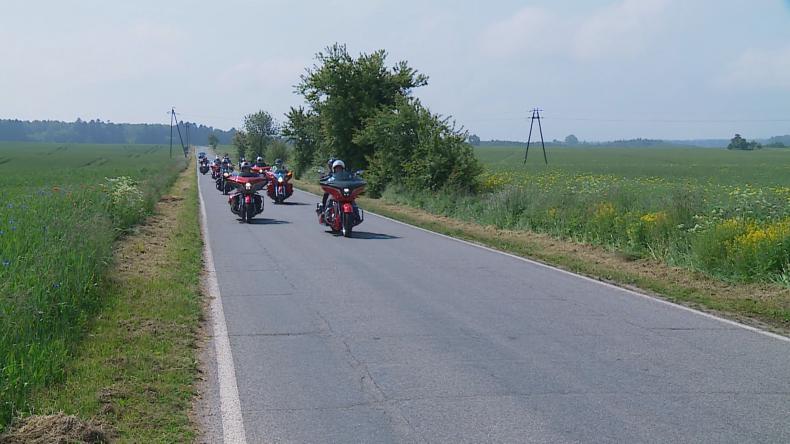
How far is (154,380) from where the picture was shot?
6566 mm

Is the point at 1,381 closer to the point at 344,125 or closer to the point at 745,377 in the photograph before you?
the point at 745,377

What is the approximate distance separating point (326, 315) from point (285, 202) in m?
22.7

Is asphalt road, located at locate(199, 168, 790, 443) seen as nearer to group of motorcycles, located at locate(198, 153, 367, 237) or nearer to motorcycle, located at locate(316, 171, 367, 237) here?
motorcycle, located at locate(316, 171, 367, 237)

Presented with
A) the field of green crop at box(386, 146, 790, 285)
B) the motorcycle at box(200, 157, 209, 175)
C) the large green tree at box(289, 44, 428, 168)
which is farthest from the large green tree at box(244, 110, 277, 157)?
the field of green crop at box(386, 146, 790, 285)

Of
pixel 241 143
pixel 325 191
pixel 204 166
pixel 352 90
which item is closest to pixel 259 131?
pixel 241 143

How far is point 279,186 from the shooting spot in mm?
30906

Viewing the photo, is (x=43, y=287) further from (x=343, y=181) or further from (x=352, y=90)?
(x=352, y=90)

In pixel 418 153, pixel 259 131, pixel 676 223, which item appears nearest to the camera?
pixel 676 223

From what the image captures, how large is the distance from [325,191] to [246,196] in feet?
12.6

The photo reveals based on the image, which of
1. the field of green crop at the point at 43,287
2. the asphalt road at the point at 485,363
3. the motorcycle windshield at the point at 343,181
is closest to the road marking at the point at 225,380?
the asphalt road at the point at 485,363

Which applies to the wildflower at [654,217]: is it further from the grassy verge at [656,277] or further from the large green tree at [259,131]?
the large green tree at [259,131]

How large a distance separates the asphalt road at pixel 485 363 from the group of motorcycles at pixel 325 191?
6023mm

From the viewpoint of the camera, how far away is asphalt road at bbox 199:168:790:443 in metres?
5.54

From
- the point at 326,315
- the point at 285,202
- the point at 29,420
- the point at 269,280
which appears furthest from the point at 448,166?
the point at 29,420
